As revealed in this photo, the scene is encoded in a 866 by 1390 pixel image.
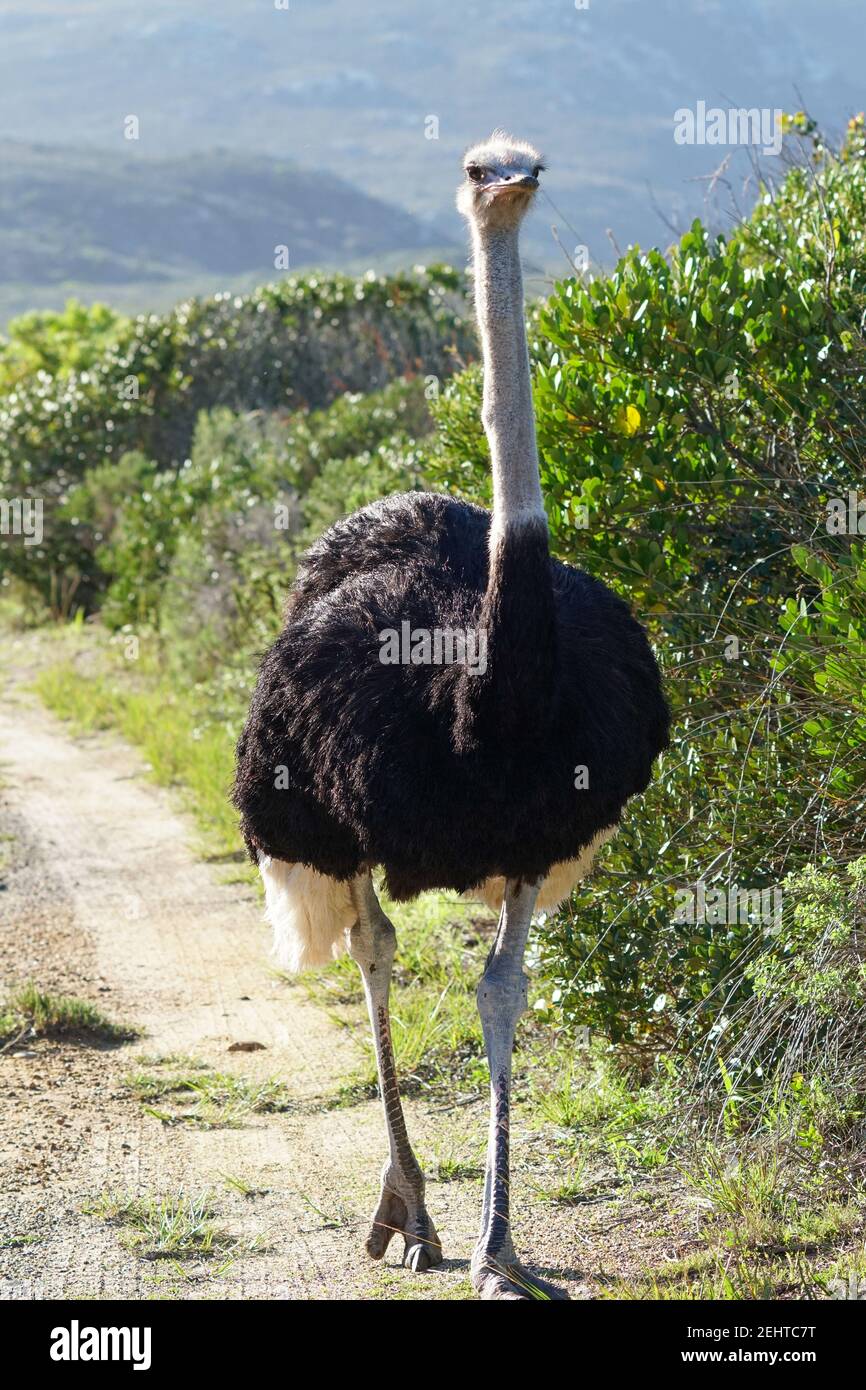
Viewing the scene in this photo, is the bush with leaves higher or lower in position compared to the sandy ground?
higher

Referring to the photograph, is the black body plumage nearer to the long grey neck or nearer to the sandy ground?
the long grey neck

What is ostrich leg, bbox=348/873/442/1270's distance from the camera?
13.8 ft

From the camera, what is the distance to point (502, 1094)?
3.98 m

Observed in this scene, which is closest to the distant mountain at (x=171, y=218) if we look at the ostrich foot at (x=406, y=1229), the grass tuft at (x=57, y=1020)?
the grass tuft at (x=57, y=1020)

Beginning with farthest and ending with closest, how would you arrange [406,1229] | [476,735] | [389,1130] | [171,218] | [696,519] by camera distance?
[171,218], [696,519], [389,1130], [406,1229], [476,735]

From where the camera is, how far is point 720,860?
4.55 metres

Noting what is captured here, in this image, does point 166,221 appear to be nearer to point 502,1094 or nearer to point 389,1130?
point 389,1130

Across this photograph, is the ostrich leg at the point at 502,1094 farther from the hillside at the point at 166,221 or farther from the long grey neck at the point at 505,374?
the hillside at the point at 166,221

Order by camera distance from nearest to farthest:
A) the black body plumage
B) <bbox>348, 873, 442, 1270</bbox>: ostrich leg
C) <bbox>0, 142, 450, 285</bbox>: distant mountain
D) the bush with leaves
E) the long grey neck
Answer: the black body plumage
the long grey neck
<bbox>348, 873, 442, 1270</bbox>: ostrich leg
the bush with leaves
<bbox>0, 142, 450, 285</bbox>: distant mountain

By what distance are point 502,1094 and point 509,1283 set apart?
40cm

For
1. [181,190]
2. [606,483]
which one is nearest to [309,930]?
[606,483]

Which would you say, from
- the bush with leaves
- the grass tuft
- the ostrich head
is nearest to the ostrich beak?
the ostrich head

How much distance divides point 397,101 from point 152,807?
201 m

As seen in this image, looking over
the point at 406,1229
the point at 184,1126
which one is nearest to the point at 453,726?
the point at 406,1229
